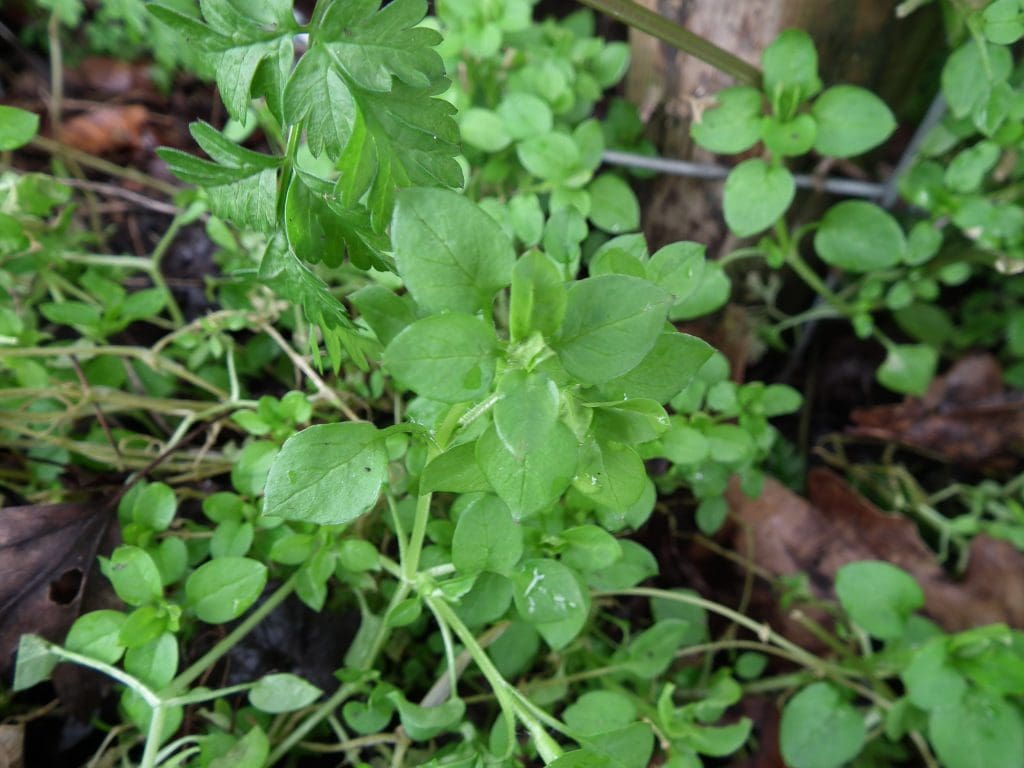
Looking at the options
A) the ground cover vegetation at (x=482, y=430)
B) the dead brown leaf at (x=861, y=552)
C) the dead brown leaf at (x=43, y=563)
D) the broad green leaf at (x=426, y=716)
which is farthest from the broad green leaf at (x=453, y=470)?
the dead brown leaf at (x=861, y=552)

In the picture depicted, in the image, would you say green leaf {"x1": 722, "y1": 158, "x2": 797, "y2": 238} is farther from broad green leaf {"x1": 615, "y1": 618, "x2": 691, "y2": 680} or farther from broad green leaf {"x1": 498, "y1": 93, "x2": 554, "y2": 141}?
broad green leaf {"x1": 615, "y1": 618, "x2": 691, "y2": 680}

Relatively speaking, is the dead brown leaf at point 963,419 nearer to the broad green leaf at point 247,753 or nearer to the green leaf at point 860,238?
the green leaf at point 860,238

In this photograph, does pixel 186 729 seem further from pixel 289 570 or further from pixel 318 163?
pixel 318 163

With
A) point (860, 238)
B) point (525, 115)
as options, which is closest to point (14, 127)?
point (525, 115)

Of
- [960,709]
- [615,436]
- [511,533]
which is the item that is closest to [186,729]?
[511,533]

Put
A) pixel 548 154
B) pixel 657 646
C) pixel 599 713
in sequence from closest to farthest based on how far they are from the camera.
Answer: pixel 599 713 < pixel 657 646 < pixel 548 154

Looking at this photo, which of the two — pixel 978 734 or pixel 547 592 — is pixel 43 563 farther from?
pixel 978 734

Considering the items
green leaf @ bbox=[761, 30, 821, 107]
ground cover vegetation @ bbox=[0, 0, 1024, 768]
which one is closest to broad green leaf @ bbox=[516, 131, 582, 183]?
ground cover vegetation @ bbox=[0, 0, 1024, 768]

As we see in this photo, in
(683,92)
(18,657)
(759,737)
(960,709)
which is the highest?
(683,92)
